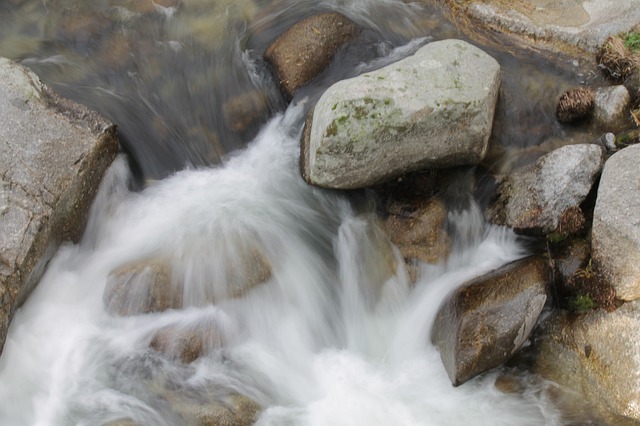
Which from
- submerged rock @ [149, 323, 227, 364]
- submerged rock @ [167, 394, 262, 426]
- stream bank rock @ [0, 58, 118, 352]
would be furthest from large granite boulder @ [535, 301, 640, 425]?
→ stream bank rock @ [0, 58, 118, 352]

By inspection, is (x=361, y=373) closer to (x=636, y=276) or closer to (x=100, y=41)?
(x=636, y=276)

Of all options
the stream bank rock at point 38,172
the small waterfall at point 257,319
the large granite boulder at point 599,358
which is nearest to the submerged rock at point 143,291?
the small waterfall at point 257,319

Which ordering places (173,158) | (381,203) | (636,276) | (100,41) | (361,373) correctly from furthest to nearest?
(100,41), (173,158), (381,203), (361,373), (636,276)

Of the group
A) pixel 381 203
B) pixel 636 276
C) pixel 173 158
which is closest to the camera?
pixel 636 276

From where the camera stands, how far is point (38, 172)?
551 centimetres

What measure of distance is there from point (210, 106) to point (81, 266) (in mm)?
2133

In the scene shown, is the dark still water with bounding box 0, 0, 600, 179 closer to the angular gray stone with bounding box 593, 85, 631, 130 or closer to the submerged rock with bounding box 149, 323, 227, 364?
the angular gray stone with bounding box 593, 85, 631, 130

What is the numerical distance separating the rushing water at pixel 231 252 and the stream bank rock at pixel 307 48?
0.47ft

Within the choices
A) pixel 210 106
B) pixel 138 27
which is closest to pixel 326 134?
pixel 210 106

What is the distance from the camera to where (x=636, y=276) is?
5.28 m

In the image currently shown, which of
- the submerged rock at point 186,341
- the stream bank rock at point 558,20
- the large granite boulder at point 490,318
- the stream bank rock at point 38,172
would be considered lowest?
the large granite boulder at point 490,318

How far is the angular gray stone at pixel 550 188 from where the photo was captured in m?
5.73

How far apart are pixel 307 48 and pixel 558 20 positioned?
2.78 meters

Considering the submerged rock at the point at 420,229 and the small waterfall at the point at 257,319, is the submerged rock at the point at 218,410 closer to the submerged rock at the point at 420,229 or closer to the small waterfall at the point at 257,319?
the small waterfall at the point at 257,319
